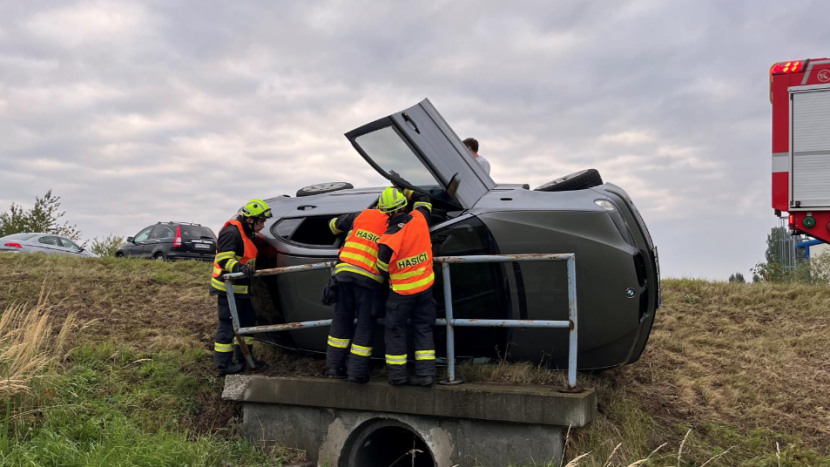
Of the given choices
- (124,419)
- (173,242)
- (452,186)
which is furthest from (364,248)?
(173,242)

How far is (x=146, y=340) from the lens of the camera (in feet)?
21.9

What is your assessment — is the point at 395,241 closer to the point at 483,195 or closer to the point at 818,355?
the point at 483,195

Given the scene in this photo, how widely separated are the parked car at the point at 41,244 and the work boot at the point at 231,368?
1371 cm

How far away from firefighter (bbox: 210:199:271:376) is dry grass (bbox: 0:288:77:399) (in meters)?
1.43

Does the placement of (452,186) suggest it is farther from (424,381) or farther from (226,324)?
(226,324)

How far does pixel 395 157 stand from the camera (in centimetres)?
500

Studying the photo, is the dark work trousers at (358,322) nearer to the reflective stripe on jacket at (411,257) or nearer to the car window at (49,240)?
the reflective stripe on jacket at (411,257)

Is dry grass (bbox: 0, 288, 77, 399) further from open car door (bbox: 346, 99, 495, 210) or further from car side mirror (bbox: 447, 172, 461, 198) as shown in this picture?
car side mirror (bbox: 447, 172, 461, 198)

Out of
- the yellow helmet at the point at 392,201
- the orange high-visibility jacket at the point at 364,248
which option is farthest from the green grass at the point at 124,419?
the yellow helmet at the point at 392,201

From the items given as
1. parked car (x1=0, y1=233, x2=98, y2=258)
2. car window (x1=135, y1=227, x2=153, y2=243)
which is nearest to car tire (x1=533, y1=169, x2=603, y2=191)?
car window (x1=135, y1=227, x2=153, y2=243)

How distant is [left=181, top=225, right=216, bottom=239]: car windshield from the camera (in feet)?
54.9

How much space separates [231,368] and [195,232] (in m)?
12.0

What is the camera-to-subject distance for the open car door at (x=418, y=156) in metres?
4.89

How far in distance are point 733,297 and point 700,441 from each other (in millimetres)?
4402
